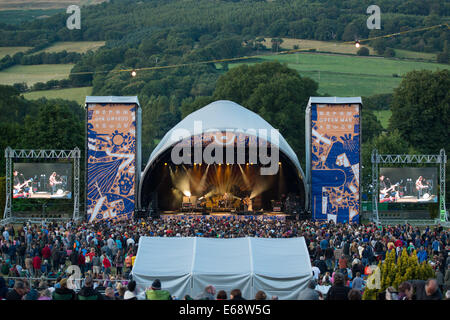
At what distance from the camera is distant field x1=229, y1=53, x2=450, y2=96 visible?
2781 inches

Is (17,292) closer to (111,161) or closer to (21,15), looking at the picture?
(111,161)

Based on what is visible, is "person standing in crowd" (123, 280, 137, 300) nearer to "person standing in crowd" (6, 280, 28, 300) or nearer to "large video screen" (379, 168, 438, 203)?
"person standing in crowd" (6, 280, 28, 300)

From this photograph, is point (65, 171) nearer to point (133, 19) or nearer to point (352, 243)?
point (352, 243)

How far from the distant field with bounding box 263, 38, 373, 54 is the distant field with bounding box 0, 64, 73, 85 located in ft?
84.5

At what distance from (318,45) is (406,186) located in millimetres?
56215

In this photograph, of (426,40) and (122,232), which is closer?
(122,232)

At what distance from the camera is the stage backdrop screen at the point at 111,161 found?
28641 mm

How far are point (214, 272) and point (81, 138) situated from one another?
29775 mm

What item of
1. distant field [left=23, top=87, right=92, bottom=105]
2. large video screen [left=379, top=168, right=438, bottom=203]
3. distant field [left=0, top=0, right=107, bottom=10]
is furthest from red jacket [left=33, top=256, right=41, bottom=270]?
distant field [left=0, top=0, right=107, bottom=10]

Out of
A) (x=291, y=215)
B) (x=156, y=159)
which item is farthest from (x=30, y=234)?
(x=291, y=215)

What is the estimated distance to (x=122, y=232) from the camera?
20.8 metres

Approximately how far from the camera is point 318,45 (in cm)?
8244

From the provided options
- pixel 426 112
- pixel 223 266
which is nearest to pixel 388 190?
pixel 223 266

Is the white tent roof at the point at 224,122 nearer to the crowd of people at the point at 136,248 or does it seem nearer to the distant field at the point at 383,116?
the crowd of people at the point at 136,248
